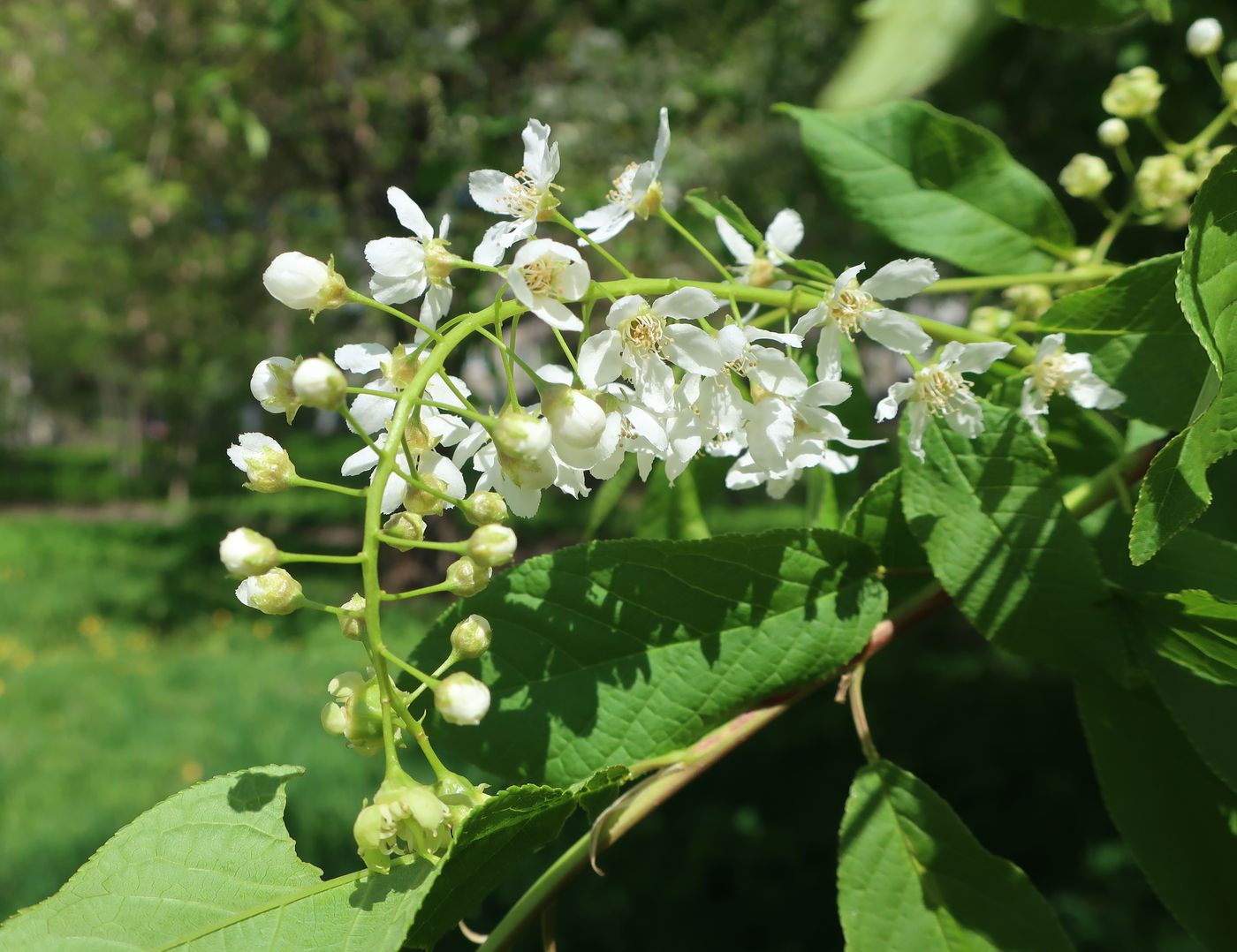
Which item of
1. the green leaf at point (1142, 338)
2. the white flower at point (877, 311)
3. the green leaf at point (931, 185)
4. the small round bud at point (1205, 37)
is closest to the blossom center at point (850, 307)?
the white flower at point (877, 311)

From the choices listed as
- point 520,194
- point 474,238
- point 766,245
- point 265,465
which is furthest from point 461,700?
point 474,238

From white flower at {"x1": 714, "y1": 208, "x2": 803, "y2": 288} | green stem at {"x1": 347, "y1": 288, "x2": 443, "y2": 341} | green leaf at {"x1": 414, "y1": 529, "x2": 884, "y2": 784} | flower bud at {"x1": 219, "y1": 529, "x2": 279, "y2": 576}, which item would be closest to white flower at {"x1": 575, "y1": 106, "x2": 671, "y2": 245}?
white flower at {"x1": 714, "y1": 208, "x2": 803, "y2": 288}

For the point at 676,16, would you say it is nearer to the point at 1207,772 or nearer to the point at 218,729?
the point at 1207,772

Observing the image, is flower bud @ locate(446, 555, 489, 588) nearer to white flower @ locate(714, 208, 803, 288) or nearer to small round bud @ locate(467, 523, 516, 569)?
small round bud @ locate(467, 523, 516, 569)

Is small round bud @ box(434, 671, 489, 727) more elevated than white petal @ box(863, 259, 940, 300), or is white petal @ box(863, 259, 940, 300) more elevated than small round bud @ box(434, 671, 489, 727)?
white petal @ box(863, 259, 940, 300)

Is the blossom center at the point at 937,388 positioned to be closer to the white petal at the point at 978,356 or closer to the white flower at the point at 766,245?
the white petal at the point at 978,356

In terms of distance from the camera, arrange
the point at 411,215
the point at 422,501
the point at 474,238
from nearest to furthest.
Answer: the point at 422,501 < the point at 411,215 < the point at 474,238

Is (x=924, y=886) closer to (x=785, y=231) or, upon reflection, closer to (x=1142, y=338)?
(x=1142, y=338)
